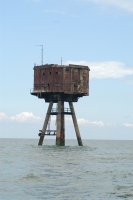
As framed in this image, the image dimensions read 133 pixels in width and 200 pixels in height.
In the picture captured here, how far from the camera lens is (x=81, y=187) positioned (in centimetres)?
2533

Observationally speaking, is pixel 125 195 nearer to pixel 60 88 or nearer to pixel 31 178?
pixel 31 178

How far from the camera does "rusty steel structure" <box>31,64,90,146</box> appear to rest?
6569 centimetres

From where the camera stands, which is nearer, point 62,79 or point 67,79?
point 62,79

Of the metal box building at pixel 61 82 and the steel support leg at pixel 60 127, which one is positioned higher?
the metal box building at pixel 61 82

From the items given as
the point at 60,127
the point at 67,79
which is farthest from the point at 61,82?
the point at 60,127

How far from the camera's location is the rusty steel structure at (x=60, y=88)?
2586 inches

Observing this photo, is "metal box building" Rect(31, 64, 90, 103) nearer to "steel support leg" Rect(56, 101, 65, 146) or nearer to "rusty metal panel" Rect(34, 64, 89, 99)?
"rusty metal panel" Rect(34, 64, 89, 99)

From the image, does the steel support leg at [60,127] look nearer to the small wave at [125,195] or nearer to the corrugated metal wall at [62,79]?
the corrugated metal wall at [62,79]

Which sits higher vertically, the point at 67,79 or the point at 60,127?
the point at 67,79

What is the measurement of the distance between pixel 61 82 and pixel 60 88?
2.60 ft

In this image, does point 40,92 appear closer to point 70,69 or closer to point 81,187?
point 70,69

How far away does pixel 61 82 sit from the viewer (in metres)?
65.7

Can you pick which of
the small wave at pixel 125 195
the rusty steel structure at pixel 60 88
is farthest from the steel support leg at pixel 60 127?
the small wave at pixel 125 195

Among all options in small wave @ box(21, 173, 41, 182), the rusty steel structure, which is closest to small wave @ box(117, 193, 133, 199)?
small wave @ box(21, 173, 41, 182)
